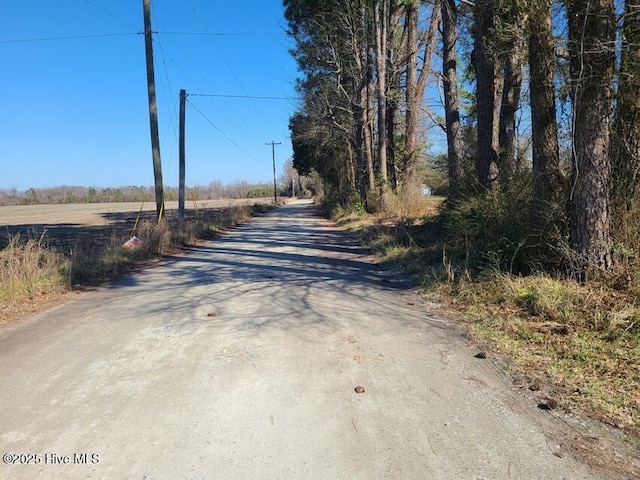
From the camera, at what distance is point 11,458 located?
2.99 metres

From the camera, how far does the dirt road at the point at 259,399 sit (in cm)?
294

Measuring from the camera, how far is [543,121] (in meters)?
7.36

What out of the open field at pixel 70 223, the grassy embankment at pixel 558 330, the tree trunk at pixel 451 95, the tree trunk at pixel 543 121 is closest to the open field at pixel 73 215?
the open field at pixel 70 223

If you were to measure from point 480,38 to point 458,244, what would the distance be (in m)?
4.64

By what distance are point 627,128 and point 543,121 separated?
1.21 metres

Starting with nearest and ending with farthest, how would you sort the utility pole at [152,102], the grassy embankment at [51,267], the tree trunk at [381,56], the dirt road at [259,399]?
the dirt road at [259,399] < the grassy embankment at [51,267] < the utility pole at [152,102] < the tree trunk at [381,56]

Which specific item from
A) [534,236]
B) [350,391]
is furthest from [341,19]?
[350,391]

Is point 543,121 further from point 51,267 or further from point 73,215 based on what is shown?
point 73,215

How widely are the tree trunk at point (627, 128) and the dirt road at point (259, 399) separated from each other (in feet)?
9.91

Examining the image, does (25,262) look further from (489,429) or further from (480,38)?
(480,38)

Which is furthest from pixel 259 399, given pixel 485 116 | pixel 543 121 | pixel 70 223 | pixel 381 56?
pixel 70 223

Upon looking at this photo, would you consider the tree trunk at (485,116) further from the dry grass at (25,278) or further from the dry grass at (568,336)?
the dry grass at (25,278)

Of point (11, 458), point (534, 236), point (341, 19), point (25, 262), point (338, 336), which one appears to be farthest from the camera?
point (341, 19)

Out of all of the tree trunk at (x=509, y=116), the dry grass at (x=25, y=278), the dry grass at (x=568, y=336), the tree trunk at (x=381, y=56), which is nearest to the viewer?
the dry grass at (x=568, y=336)
